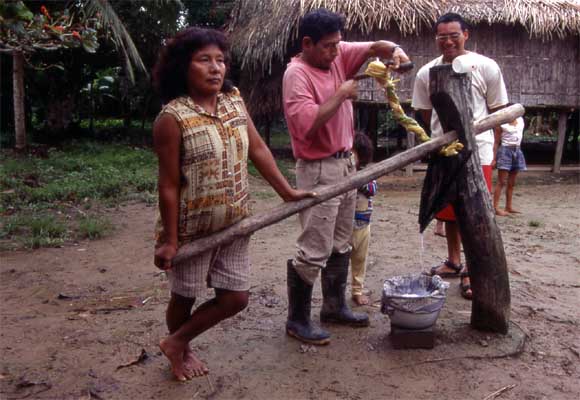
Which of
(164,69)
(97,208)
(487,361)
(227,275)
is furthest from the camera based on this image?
(97,208)

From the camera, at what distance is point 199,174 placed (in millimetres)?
2375

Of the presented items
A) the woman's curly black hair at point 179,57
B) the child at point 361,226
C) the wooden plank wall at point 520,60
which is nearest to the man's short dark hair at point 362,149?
the child at point 361,226

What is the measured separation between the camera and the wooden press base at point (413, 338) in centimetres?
296

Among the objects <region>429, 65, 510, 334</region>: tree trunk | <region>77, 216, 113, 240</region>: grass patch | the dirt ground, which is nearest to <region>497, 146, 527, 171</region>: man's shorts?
the dirt ground

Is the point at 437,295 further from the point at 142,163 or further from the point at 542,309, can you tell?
the point at 142,163

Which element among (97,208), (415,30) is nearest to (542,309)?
(97,208)

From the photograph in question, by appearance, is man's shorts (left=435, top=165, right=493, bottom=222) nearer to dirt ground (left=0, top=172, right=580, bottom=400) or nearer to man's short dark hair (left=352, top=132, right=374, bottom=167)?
dirt ground (left=0, top=172, right=580, bottom=400)

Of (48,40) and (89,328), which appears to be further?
(48,40)

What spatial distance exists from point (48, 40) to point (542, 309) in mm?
4026

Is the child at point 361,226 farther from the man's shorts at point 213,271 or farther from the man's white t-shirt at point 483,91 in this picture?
the man's shorts at point 213,271

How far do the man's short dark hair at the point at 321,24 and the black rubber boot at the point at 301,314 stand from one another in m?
1.21

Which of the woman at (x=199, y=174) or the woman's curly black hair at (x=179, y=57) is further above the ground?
the woman's curly black hair at (x=179, y=57)

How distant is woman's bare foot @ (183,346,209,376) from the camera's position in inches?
106

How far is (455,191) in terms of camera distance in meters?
3.06
